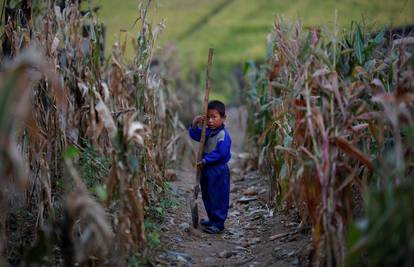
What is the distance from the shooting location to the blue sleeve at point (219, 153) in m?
4.12

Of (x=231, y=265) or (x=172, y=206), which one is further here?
(x=172, y=206)

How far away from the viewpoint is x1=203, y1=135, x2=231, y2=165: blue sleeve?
13.5 ft

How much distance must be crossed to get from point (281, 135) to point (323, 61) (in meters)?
1.43

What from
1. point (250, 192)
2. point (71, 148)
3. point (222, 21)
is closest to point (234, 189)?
point (250, 192)

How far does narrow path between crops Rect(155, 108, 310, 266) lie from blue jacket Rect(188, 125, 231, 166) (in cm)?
60


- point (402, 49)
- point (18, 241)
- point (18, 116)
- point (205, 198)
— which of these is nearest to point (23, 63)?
point (18, 116)

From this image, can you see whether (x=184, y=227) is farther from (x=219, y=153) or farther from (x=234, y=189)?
(x=234, y=189)

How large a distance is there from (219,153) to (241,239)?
761 mm

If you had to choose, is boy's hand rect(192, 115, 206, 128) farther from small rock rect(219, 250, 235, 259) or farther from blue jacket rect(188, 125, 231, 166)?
small rock rect(219, 250, 235, 259)

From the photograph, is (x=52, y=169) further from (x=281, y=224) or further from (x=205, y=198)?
(x=281, y=224)

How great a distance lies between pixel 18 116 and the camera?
1994mm

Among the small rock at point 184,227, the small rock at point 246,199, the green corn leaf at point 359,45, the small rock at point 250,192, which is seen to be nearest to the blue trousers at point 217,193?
the small rock at point 184,227

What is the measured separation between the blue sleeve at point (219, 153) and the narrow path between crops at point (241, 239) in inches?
23.3

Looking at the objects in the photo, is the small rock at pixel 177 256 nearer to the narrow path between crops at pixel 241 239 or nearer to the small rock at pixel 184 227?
the narrow path between crops at pixel 241 239
